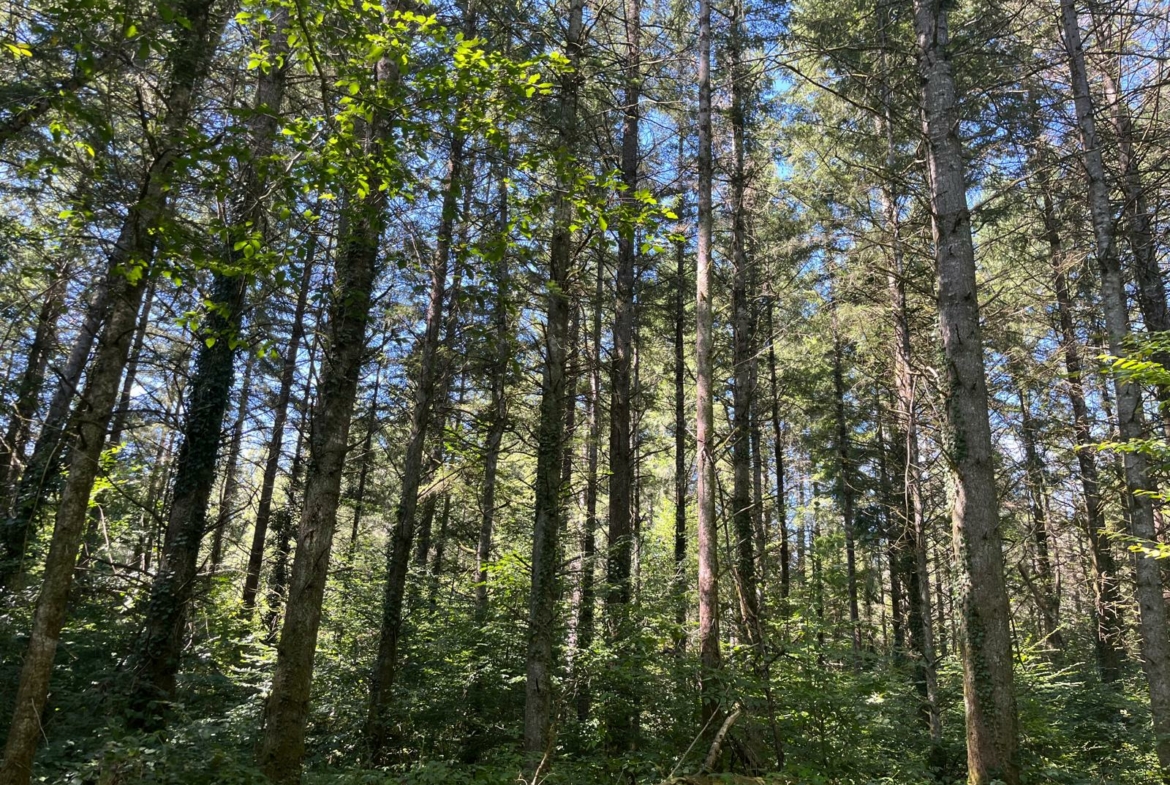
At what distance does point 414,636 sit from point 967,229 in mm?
9791

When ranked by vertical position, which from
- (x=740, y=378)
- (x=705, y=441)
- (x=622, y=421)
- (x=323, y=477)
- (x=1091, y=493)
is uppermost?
(x=740, y=378)

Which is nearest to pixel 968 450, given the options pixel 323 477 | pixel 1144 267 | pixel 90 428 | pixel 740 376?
pixel 740 376

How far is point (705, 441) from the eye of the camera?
24.6ft

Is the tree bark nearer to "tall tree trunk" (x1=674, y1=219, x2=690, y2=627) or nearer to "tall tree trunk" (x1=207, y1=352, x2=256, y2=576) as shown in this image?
"tall tree trunk" (x1=674, y1=219, x2=690, y2=627)

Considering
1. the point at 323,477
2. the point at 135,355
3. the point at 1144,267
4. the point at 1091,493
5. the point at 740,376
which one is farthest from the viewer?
the point at 1091,493

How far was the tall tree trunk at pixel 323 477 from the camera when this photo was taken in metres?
4.43

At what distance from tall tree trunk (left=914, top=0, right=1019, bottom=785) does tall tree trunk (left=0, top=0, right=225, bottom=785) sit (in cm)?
674

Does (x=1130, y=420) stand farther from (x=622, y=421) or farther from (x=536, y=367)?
(x=536, y=367)

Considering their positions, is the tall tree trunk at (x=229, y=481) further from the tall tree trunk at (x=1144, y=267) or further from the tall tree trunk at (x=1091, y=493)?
the tall tree trunk at (x=1091, y=493)

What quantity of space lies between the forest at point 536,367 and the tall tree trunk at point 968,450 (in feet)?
0.12

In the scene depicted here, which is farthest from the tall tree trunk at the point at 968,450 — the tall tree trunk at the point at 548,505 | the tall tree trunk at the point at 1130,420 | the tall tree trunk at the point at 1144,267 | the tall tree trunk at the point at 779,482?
the tall tree trunk at the point at 779,482

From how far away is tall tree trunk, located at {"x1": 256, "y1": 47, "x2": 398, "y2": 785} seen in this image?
4434 millimetres

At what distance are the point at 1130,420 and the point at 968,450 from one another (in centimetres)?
490

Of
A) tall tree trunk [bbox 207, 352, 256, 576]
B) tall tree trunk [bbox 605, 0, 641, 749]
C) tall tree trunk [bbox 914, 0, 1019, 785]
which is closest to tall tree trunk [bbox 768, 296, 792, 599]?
tall tree trunk [bbox 605, 0, 641, 749]
